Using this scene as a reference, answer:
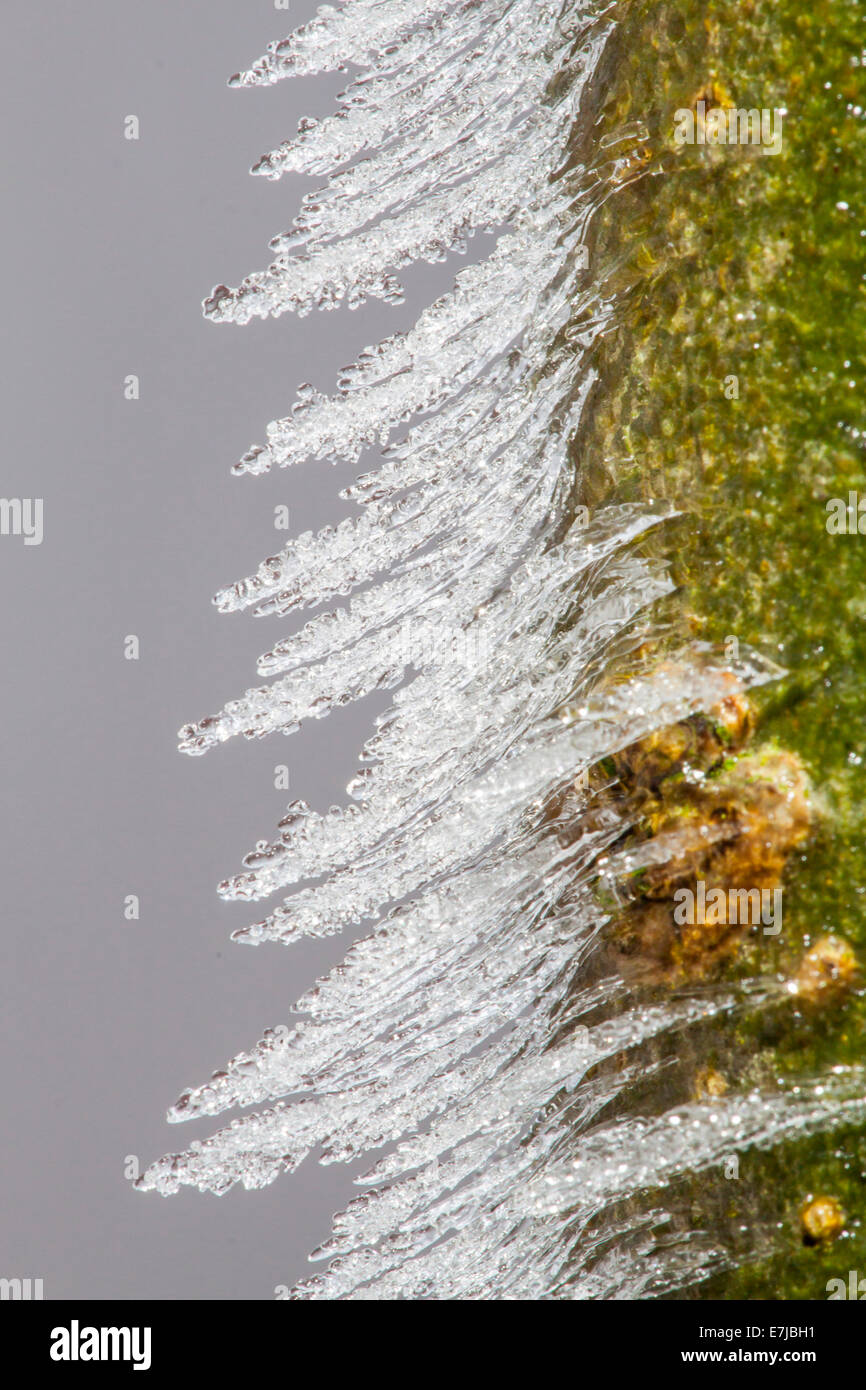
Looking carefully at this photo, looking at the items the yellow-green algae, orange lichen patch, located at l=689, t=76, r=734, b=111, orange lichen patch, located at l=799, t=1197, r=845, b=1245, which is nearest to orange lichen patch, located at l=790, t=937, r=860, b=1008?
the yellow-green algae

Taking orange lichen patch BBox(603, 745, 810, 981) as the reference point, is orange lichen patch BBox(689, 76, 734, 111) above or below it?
above

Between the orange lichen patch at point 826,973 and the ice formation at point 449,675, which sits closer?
the orange lichen patch at point 826,973

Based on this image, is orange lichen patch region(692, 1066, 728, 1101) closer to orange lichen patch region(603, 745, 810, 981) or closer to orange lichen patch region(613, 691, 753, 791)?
orange lichen patch region(603, 745, 810, 981)

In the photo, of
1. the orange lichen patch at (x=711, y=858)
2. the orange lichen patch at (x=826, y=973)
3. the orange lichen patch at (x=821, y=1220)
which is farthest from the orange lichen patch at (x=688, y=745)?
the orange lichen patch at (x=821, y=1220)

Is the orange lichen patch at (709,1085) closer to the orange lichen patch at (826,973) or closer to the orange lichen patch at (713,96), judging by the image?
the orange lichen patch at (826,973)

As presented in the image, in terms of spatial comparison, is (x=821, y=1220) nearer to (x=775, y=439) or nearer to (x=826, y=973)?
(x=826, y=973)

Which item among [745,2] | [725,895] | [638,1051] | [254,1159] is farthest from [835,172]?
[254,1159]
